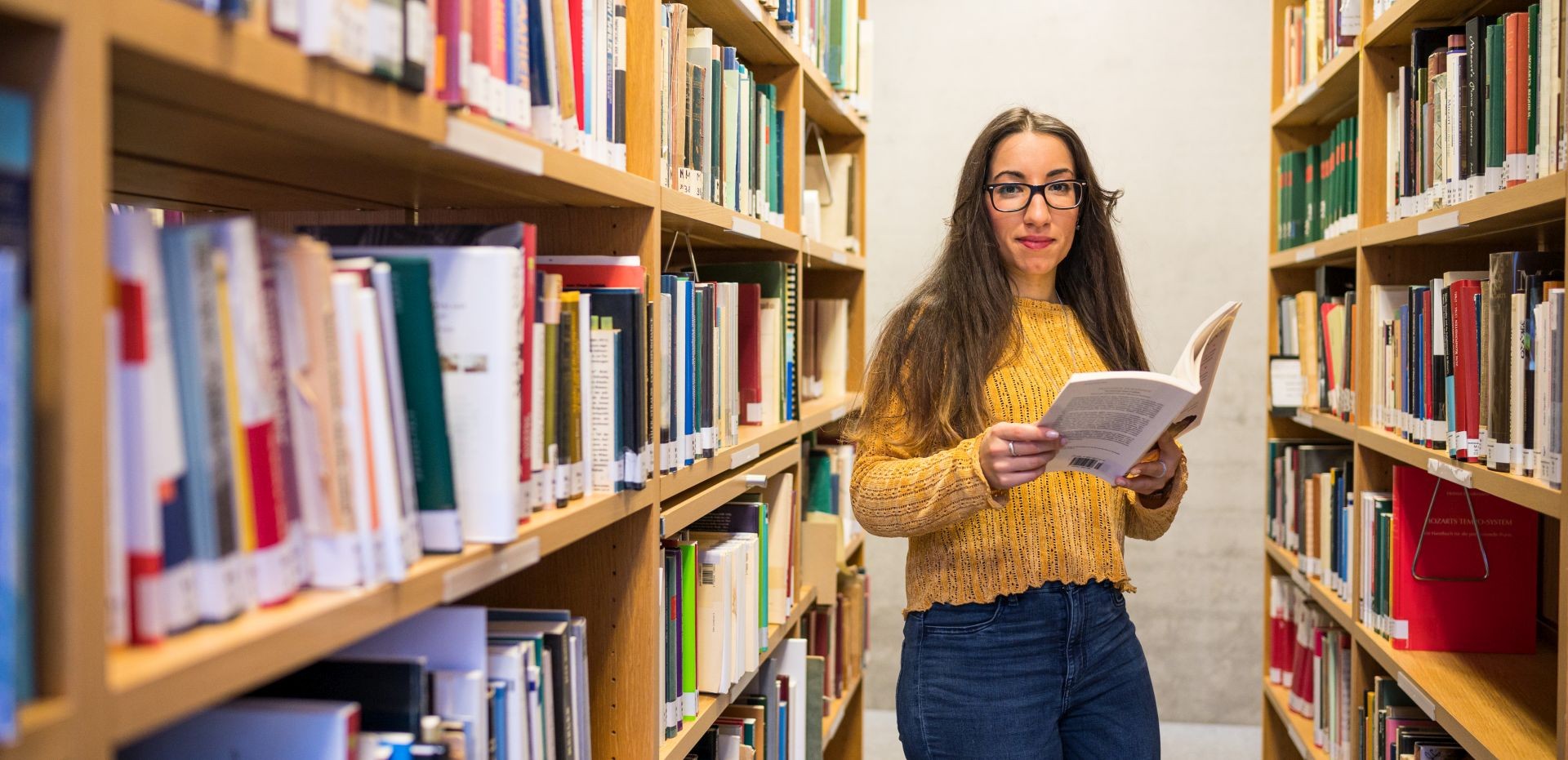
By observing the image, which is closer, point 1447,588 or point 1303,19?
point 1447,588

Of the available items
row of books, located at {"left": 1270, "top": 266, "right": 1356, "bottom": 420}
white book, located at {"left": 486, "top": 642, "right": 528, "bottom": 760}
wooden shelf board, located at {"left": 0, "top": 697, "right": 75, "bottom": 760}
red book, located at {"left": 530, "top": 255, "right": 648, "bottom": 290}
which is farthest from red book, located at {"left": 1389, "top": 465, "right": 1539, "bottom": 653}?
wooden shelf board, located at {"left": 0, "top": 697, "right": 75, "bottom": 760}

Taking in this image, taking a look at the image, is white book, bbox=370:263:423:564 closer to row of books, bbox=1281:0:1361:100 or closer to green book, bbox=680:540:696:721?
green book, bbox=680:540:696:721

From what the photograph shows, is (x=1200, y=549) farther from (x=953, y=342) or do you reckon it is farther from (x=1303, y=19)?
(x=953, y=342)

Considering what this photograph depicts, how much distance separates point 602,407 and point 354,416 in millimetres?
515

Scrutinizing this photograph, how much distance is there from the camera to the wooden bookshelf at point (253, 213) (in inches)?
23.5

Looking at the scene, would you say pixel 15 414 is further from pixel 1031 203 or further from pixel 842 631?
pixel 842 631

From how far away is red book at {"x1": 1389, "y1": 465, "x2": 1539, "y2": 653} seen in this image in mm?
2271

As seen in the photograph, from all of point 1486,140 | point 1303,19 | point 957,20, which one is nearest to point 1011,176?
point 1486,140

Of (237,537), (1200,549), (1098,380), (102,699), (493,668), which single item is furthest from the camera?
(1200,549)

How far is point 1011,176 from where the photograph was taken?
194 centimetres

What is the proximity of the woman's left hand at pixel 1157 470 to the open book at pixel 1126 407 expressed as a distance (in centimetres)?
11

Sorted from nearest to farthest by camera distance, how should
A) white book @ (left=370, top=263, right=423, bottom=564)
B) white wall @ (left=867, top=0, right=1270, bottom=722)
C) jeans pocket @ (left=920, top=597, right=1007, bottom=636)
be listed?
white book @ (left=370, top=263, right=423, bottom=564) → jeans pocket @ (left=920, top=597, right=1007, bottom=636) → white wall @ (left=867, top=0, right=1270, bottom=722)

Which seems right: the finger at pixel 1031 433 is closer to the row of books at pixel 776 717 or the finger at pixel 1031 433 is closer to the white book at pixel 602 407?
the white book at pixel 602 407

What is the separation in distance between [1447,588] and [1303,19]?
5.62 feet
